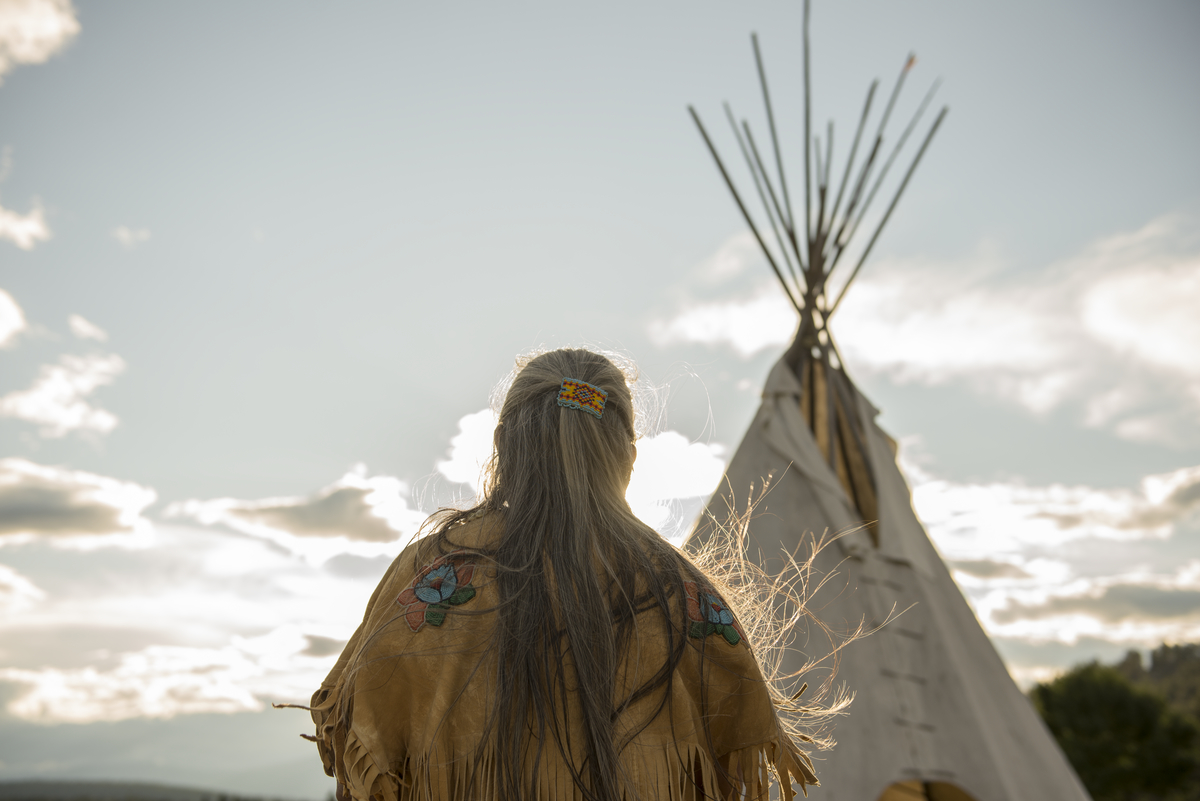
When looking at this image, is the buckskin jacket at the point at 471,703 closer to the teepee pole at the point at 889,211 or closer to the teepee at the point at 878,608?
the teepee at the point at 878,608

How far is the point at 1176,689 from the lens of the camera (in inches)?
807

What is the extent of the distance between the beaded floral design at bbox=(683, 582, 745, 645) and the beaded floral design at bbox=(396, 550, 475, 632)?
316 mm

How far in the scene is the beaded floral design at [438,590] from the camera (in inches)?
43.6

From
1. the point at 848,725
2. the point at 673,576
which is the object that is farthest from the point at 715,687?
the point at 848,725

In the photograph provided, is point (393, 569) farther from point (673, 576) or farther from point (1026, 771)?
point (1026, 771)

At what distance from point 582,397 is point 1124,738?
16632 mm

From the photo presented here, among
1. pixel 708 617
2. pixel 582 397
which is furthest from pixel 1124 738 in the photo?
pixel 582 397

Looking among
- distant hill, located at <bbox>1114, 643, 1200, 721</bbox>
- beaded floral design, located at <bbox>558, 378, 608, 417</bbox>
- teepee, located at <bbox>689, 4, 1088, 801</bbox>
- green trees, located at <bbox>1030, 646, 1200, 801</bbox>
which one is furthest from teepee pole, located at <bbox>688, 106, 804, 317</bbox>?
distant hill, located at <bbox>1114, 643, 1200, 721</bbox>

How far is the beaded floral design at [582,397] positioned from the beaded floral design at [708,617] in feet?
1.00

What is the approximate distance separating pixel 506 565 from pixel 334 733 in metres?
0.36

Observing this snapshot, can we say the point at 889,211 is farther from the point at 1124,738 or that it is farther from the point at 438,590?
the point at 1124,738

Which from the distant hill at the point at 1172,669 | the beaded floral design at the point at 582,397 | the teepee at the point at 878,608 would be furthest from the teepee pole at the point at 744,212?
the distant hill at the point at 1172,669

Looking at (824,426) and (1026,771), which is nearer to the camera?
(1026,771)

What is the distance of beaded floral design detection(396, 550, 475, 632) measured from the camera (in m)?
1.11
